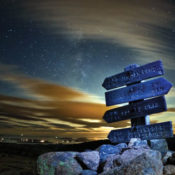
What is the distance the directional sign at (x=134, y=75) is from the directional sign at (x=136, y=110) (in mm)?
916

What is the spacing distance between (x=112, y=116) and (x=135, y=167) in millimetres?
4133

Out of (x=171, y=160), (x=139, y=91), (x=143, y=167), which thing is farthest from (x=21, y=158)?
(x=143, y=167)

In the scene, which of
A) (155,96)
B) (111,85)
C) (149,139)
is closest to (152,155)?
(149,139)

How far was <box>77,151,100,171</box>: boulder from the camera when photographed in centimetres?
595

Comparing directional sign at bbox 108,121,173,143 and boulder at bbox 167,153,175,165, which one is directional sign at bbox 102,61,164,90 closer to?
directional sign at bbox 108,121,173,143

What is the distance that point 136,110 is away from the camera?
7840 mm

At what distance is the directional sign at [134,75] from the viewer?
24.3ft

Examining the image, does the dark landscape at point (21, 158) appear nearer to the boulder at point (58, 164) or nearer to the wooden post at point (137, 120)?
the boulder at point (58, 164)

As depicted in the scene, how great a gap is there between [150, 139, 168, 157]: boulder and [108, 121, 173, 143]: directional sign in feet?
0.80

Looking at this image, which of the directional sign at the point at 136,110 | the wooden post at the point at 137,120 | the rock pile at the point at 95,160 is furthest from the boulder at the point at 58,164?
the wooden post at the point at 137,120

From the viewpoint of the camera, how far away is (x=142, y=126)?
7488mm

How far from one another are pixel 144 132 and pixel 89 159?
2468 millimetres

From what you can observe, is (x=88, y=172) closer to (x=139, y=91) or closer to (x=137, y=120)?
(x=137, y=120)

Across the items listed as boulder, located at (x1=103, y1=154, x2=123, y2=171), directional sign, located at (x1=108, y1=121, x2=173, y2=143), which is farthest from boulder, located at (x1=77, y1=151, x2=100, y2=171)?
directional sign, located at (x1=108, y1=121, x2=173, y2=143)
